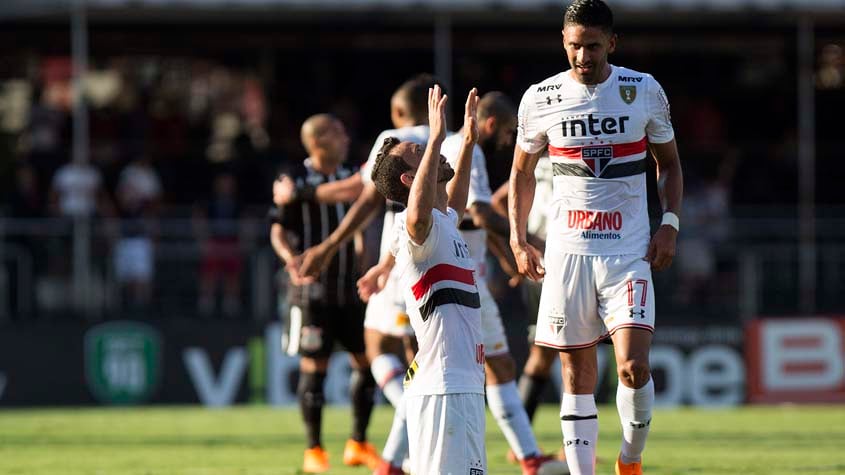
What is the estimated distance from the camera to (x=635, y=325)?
7.45m

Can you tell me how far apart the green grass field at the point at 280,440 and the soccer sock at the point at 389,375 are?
629 mm

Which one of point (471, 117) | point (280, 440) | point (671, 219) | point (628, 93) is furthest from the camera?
point (280, 440)

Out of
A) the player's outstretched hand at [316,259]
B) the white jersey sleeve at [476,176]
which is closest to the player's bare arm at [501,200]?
the white jersey sleeve at [476,176]

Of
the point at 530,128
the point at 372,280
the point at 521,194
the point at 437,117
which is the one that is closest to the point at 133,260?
the point at 372,280

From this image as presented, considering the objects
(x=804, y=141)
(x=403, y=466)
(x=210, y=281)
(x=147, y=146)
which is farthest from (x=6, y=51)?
(x=403, y=466)

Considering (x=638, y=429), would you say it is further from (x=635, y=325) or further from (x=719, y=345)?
(x=719, y=345)

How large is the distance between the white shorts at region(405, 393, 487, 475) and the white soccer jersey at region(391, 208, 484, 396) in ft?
0.17

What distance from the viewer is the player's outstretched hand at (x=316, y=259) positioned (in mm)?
9672

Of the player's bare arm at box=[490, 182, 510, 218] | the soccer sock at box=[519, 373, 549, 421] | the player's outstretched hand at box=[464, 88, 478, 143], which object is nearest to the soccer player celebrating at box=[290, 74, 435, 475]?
the player's bare arm at box=[490, 182, 510, 218]

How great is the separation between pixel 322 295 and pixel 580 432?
132 inches

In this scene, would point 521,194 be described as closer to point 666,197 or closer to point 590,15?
point 666,197

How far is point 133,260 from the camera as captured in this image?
59.2 feet

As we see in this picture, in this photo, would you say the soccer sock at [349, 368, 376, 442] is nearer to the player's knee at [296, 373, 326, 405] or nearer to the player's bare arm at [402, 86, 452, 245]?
the player's knee at [296, 373, 326, 405]

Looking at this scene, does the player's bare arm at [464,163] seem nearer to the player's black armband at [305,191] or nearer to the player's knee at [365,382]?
the player's black armband at [305,191]
